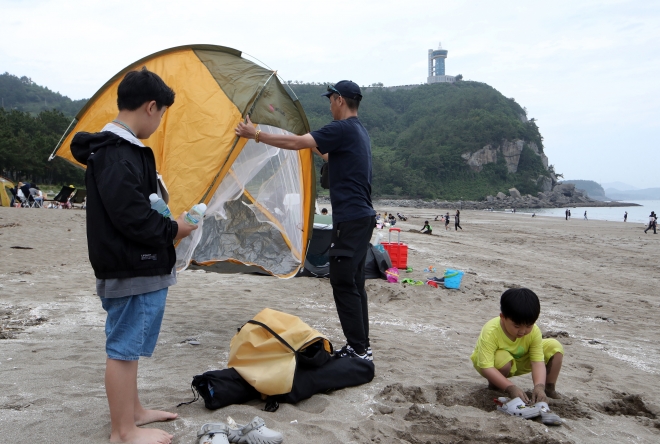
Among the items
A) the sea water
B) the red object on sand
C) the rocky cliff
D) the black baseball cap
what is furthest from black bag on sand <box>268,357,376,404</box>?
the rocky cliff

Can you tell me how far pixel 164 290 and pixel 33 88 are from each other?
149 meters

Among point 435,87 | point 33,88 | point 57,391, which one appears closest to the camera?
point 57,391

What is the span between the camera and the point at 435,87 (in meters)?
136

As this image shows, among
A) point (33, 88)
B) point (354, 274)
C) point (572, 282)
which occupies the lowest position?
point (572, 282)

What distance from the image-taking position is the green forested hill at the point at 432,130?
294ft

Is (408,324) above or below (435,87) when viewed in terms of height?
below

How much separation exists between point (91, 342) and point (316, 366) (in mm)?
2215

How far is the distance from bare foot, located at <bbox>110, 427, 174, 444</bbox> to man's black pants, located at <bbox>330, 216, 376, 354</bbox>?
5.07ft

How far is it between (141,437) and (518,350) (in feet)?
7.78

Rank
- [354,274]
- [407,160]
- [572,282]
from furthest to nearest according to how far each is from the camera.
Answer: [407,160]
[572,282]
[354,274]

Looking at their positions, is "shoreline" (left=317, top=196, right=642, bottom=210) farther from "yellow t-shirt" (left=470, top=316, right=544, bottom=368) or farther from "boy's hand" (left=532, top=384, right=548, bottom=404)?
"boy's hand" (left=532, top=384, right=548, bottom=404)

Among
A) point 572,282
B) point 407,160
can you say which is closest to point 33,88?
point 407,160

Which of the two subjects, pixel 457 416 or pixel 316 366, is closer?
pixel 457 416

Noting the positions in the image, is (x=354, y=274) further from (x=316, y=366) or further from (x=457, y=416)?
(x=457, y=416)
